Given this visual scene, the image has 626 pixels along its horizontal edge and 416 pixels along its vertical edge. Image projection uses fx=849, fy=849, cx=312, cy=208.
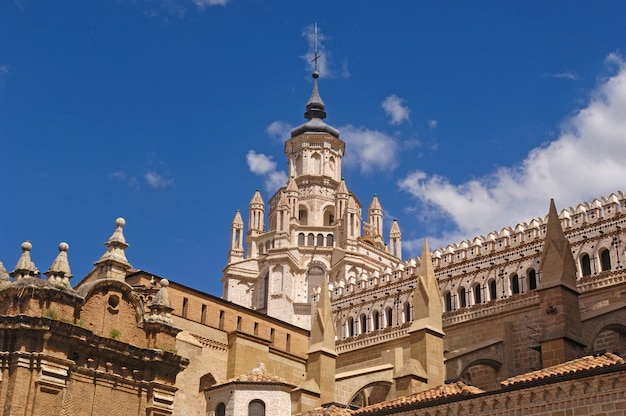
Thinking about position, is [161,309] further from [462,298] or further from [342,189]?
[342,189]

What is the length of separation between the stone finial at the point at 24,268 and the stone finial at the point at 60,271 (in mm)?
370

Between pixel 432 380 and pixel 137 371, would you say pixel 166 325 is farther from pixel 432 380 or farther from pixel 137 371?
pixel 432 380

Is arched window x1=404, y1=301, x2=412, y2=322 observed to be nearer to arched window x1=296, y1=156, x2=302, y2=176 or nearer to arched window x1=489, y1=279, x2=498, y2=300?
arched window x1=489, y1=279, x2=498, y2=300

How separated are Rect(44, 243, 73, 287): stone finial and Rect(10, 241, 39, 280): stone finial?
0.37m

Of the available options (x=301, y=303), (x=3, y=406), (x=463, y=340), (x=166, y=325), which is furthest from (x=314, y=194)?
(x=3, y=406)

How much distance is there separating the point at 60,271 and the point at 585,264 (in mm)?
26064

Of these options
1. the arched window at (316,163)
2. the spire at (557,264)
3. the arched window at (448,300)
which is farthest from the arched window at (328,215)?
the spire at (557,264)

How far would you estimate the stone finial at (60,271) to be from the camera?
23172 millimetres

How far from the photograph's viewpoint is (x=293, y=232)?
6962cm

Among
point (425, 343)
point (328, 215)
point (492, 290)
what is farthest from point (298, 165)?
point (425, 343)

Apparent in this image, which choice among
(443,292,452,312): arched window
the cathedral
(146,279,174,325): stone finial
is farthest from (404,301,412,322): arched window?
(146,279,174,325): stone finial

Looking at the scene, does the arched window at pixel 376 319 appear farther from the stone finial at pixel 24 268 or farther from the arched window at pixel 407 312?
the stone finial at pixel 24 268

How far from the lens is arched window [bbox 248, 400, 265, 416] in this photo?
33.0 m

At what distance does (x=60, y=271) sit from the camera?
23250 mm
